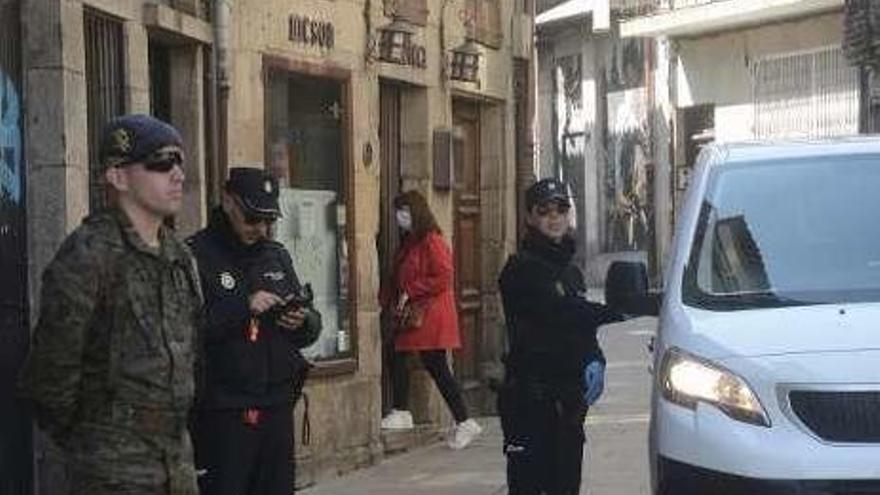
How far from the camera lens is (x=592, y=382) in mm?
7312

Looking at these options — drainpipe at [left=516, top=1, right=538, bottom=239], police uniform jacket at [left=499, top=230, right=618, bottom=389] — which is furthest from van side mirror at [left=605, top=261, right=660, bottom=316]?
drainpipe at [left=516, top=1, right=538, bottom=239]

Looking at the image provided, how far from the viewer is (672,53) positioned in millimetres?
32875

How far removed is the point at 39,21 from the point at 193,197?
2.09 m

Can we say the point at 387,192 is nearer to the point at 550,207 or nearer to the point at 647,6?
the point at 550,207

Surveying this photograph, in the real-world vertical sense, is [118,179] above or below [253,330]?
above

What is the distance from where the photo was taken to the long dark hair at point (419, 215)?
37.1ft

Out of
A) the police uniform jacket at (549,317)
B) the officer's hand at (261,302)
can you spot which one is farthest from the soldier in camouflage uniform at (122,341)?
the police uniform jacket at (549,317)

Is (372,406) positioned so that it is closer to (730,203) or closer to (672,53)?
(730,203)

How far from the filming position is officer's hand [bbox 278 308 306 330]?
19.7 feet

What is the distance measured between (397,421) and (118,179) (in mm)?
7116

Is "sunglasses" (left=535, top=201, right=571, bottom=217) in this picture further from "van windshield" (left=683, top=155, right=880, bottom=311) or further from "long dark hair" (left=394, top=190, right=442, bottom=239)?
"long dark hair" (left=394, top=190, right=442, bottom=239)

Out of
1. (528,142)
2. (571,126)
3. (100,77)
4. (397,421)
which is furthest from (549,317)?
Answer: (571,126)

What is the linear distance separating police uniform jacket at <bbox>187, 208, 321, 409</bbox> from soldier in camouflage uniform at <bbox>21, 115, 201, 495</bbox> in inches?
43.1

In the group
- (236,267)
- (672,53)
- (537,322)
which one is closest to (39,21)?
(236,267)
